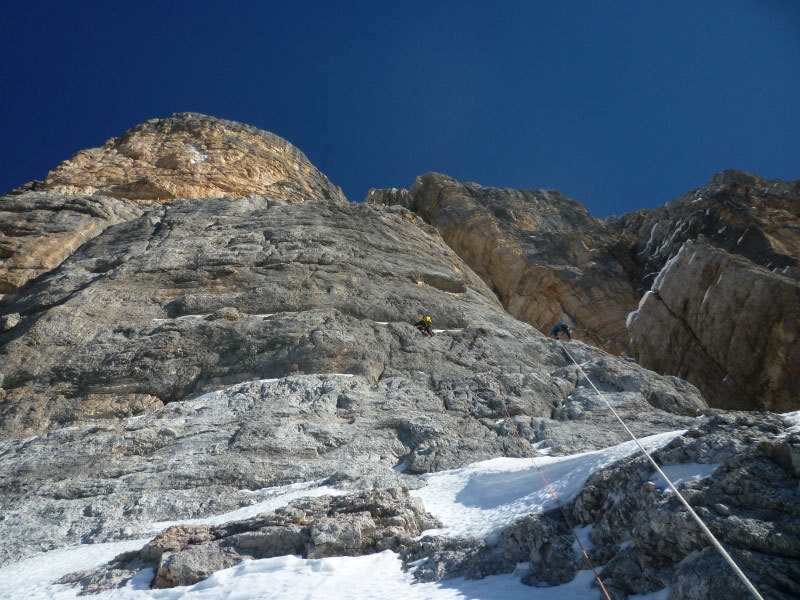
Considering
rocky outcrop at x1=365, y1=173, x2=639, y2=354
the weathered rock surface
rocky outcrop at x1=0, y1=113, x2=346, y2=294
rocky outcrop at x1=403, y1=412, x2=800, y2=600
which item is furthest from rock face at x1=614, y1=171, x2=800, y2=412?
the weathered rock surface

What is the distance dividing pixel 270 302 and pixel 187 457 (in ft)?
24.0

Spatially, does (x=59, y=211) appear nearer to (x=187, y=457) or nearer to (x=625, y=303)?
(x=187, y=457)

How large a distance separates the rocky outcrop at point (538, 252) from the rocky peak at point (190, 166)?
35.9ft

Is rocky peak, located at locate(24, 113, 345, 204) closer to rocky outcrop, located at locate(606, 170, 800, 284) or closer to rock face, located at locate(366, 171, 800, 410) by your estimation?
rock face, located at locate(366, 171, 800, 410)

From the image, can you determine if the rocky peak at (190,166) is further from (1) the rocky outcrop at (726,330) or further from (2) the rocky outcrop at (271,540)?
(2) the rocky outcrop at (271,540)

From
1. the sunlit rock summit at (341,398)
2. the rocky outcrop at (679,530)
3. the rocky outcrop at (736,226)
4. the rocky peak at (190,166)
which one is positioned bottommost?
the rocky outcrop at (679,530)

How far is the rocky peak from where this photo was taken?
36125 millimetres

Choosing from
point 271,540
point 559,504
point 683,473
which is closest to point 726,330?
point 559,504

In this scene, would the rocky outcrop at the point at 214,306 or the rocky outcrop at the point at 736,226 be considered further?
the rocky outcrop at the point at 736,226

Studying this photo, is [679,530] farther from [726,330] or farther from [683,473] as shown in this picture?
[726,330]

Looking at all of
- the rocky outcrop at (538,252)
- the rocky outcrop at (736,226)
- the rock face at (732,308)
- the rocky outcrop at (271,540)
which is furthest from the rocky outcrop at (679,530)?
the rocky outcrop at (538,252)

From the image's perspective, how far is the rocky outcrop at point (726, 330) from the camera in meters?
24.0

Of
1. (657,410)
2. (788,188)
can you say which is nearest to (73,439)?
(657,410)

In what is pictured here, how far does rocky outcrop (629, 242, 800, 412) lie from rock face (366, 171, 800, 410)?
0.06 meters
